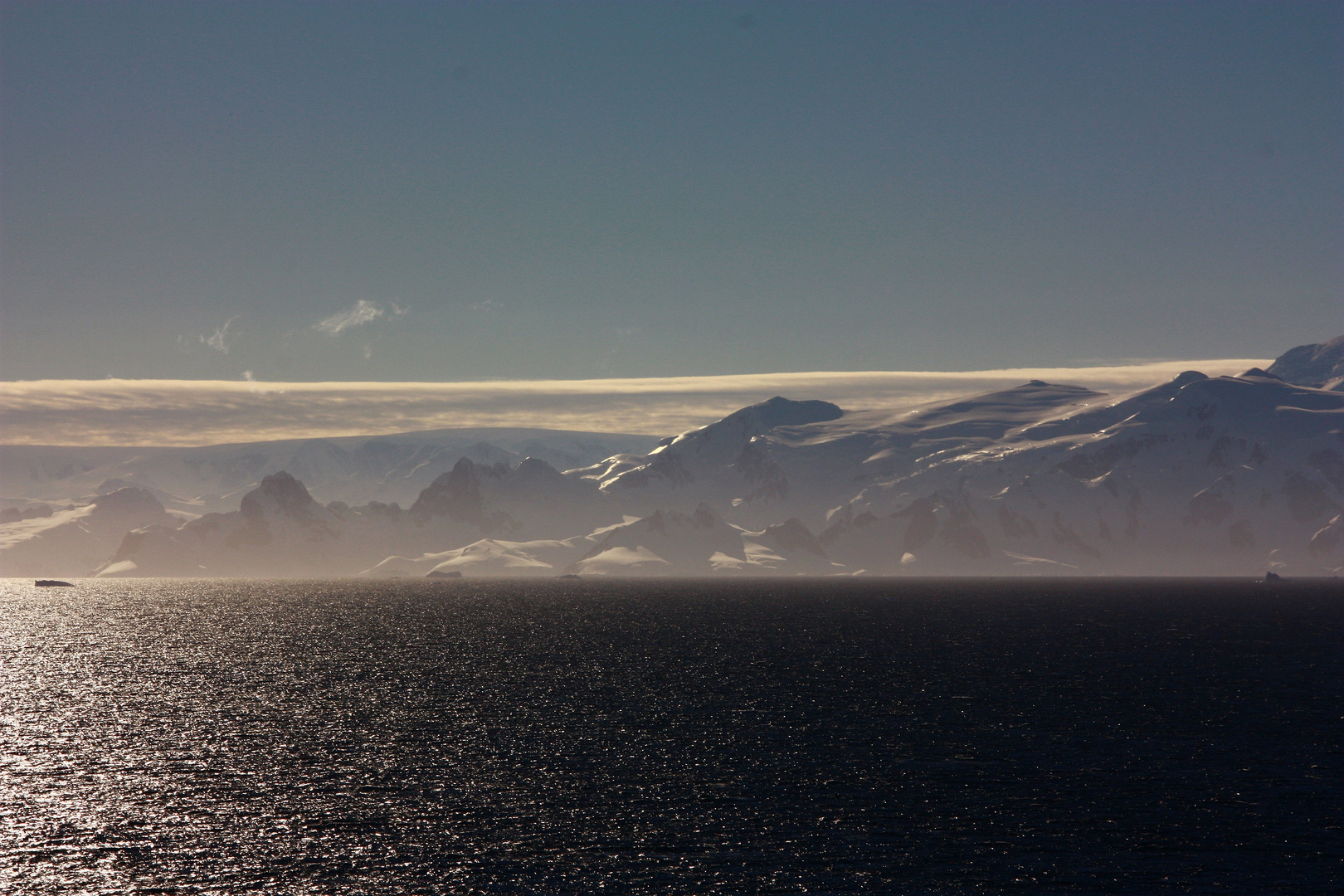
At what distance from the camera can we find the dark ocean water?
194 feet

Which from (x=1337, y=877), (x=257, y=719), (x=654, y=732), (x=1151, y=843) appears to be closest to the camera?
(x=1337, y=877)

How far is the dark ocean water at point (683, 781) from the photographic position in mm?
59281

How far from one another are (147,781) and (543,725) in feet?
121

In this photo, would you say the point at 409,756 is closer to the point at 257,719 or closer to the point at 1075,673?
the point at 257,719

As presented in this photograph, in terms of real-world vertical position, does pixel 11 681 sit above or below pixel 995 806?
below

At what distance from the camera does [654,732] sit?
99312mm

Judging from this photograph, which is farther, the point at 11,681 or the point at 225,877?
the point at 11,681

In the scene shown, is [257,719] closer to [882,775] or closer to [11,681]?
[11,681]

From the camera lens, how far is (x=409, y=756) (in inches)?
3543

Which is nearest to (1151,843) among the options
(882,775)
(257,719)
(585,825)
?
(882,775)

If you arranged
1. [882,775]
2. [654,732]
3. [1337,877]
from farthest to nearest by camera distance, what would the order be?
[654,732] < [882,775] < [1337,877]

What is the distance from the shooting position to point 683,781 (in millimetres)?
79812

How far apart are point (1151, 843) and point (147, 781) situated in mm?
73537

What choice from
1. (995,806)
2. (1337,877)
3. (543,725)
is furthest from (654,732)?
(1337,877)
